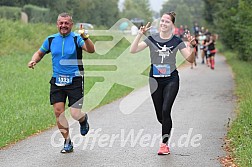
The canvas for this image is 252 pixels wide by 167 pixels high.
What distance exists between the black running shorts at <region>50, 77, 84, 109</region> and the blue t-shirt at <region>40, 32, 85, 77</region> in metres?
0.15

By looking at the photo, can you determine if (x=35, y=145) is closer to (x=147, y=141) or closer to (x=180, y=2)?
(x=147, y=141)

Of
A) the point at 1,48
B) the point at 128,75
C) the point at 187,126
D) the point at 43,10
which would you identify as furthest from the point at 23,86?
the point at 43,10

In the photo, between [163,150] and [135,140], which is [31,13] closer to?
[135,140]

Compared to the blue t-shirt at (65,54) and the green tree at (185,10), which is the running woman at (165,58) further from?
the green tree at (185,10)

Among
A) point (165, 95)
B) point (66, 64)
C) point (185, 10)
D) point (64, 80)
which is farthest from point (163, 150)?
point (185, 10)

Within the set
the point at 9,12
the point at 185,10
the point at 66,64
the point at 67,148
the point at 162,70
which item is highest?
the point at 66,64

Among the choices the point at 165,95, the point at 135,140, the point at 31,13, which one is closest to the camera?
the point at 165,95

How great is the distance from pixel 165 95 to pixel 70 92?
1.40 metres

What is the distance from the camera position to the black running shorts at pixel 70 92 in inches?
343

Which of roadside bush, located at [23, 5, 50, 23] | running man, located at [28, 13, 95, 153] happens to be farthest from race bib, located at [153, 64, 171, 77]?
roadside bush, located at [23, 5, 50, 23]

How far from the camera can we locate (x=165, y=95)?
877cm

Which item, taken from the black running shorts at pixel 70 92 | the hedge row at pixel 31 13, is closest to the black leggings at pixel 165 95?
the black running shorts at pixel 70 92

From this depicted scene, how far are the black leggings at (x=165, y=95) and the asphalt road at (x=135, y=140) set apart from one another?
44 cm

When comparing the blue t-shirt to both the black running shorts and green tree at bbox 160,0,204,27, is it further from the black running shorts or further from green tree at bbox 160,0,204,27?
green tree at bbox 160,0,204,27
